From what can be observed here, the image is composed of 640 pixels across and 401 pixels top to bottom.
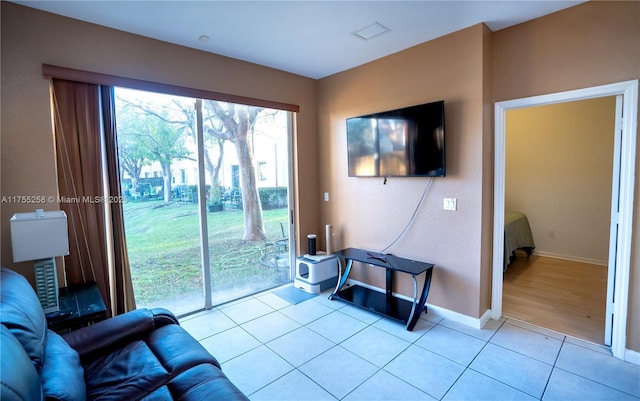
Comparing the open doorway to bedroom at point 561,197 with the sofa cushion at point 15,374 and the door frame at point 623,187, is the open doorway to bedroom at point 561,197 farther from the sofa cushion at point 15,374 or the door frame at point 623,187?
the sofa cushion at point 15,374

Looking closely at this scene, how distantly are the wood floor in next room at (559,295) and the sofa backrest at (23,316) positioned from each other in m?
3.70

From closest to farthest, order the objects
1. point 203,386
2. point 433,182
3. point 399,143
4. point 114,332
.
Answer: point 203,386 < point 114,332 < point 433,182 < point 399,143

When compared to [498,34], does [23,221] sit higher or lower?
lower

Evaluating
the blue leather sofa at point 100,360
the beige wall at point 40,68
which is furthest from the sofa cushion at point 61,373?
the beige wall at point 40,68

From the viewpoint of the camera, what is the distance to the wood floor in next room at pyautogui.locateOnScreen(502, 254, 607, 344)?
2.86m

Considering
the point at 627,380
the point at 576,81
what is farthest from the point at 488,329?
the point at 576,81

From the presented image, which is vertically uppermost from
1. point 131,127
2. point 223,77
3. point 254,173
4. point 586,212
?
point 223,77

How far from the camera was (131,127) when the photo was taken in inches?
111

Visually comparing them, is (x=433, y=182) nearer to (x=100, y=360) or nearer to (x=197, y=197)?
(x=197, y=197)

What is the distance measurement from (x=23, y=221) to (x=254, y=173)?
7.04 feet

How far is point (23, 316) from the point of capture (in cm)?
143

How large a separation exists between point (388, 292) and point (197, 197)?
2364mm

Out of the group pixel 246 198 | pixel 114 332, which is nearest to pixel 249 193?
pixel 246 198

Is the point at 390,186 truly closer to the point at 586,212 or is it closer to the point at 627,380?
the point at 627,380
